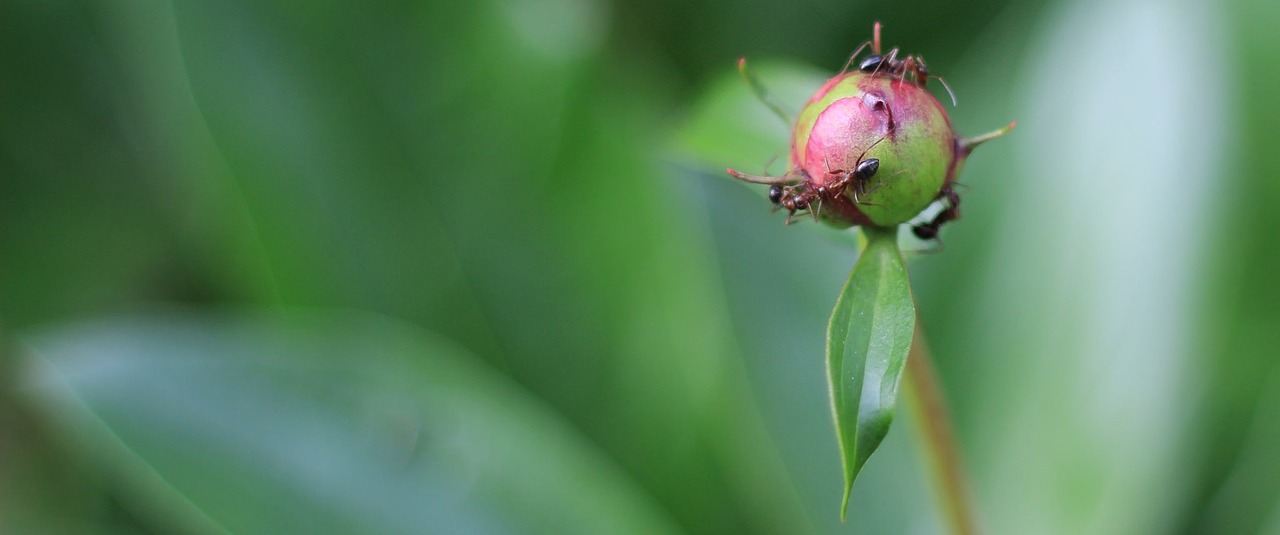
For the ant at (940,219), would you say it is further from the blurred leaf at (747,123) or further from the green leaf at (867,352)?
the blurred leaf at (747,123)

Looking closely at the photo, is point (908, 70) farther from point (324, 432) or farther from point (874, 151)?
point (324, 432)

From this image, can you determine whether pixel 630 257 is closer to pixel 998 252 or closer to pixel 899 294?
pixel 998 252

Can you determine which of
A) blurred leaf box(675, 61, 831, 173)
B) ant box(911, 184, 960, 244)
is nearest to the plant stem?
ant box(911, 184, 960, 244)

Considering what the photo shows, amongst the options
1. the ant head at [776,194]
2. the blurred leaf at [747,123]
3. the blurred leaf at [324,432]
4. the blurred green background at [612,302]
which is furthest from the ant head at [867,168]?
the blurred leaf at [324,432]

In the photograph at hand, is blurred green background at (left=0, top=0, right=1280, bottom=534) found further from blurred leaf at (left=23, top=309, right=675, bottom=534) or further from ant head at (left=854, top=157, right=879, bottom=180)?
ant head at (left=854, top=157, right=879, bottom=180)

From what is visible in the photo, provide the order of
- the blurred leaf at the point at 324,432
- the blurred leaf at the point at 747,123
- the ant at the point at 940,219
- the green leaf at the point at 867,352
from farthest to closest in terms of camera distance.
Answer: the blurred leaf at the point at 324,432
the blurred leaf at the point at 747,123
the ant at the point at 940,219
the green leaf at the point at 867,352

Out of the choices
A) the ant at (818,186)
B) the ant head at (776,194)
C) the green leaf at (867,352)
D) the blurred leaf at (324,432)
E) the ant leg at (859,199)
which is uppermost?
the blurred leaf at (324,432)
